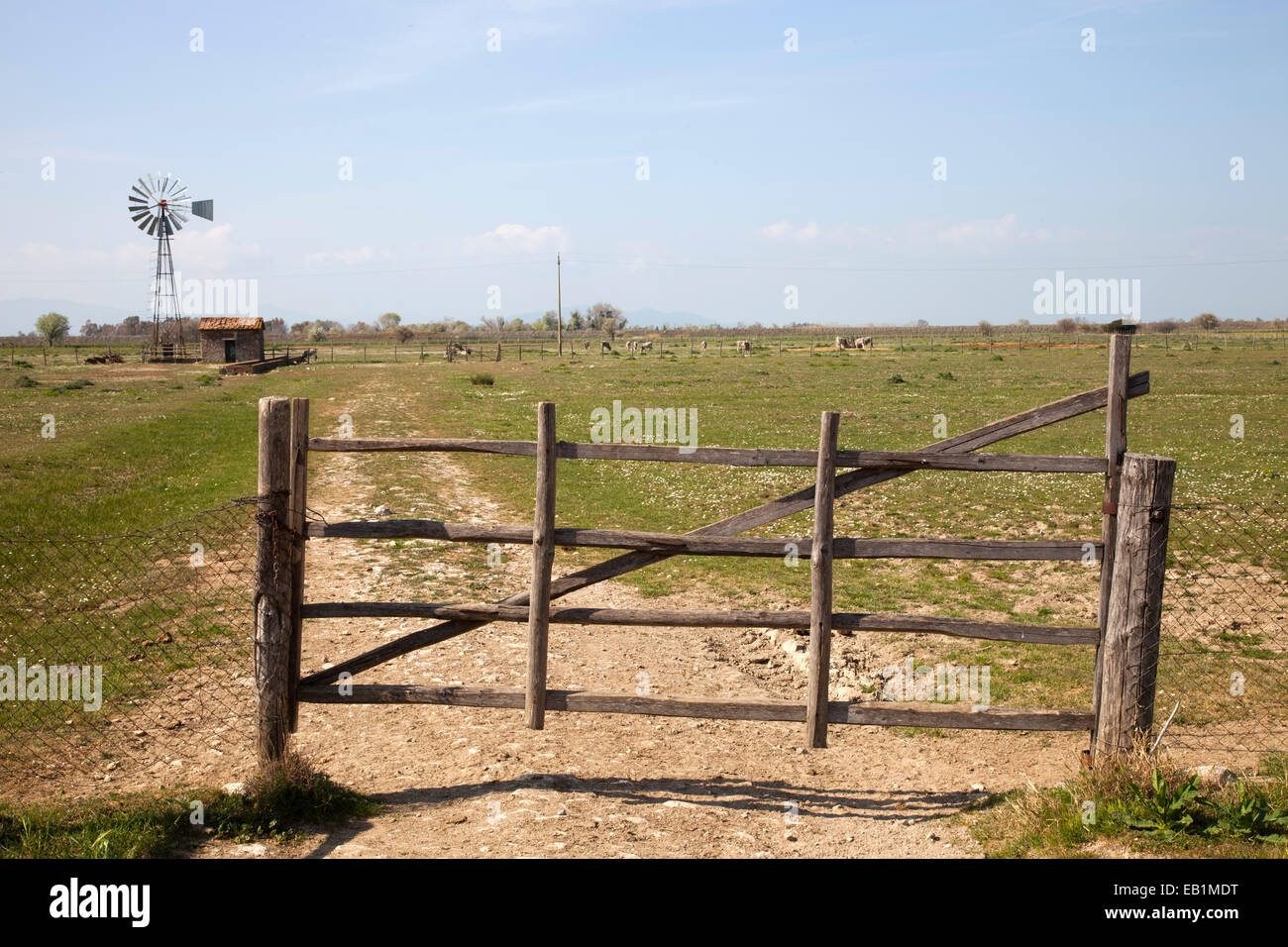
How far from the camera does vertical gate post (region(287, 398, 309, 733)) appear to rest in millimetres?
6930

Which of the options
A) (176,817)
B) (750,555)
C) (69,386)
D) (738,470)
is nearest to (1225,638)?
(750,555)

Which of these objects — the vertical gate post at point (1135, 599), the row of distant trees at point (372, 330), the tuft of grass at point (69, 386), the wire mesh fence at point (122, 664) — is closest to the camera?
the vertical gate post at point (1135, 599)

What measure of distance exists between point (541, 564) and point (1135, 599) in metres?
4.42

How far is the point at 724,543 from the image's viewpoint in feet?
22.9

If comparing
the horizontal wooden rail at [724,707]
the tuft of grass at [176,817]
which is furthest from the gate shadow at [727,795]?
the horizontal wooden rail at [724,707]

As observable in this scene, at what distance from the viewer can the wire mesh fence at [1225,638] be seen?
8125 mm

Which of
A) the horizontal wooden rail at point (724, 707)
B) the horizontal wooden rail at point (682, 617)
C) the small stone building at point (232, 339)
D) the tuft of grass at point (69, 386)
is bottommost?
the horizontal wooden rail at point (724, 707)

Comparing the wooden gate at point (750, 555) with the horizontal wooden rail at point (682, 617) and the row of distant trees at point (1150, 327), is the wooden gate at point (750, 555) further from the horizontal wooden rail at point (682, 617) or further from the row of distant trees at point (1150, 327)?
the row of distant trees at point (1150, 327)

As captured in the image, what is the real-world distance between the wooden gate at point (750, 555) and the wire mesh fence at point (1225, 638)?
631 millimetres

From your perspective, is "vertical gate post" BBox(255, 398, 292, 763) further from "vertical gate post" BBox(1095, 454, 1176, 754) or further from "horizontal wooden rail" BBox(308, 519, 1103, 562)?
"vertical gate post" BBox(1095, 454, 1176, 754)

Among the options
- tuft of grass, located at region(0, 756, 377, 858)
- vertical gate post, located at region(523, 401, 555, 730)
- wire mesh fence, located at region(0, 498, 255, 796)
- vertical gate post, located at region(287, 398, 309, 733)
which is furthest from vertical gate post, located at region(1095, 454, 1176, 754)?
wire mesh fence, located at region(0, 498, 255, 796)

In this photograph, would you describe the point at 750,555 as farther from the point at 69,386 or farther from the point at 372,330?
the point at 372,330

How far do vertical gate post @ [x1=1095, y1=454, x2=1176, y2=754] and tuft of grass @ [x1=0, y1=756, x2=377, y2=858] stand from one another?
5.57m
